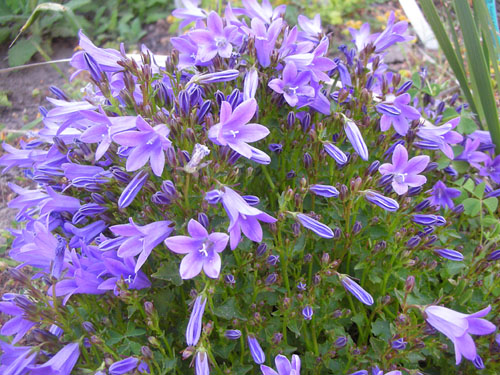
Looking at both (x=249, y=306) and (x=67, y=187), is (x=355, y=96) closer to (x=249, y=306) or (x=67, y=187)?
(x=249, y=306)

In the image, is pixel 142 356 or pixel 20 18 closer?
pixel 142 356

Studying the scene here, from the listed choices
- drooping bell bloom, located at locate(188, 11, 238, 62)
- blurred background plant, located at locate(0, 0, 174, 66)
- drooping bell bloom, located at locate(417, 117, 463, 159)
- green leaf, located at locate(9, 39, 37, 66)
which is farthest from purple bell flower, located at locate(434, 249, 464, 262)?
green leaf, located at locate(9, 39, 37, 66)

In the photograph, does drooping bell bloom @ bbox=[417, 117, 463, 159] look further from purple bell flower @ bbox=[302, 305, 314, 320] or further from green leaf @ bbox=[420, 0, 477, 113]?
purple bell flower @ bbox=[302, 305, 314, 320]

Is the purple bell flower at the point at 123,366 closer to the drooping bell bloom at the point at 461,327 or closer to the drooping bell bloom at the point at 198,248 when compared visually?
the drooping bell bloom at the point at 198,248

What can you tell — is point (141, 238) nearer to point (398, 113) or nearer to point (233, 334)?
point (233, 334)

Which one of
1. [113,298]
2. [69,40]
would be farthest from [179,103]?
[69,40]
